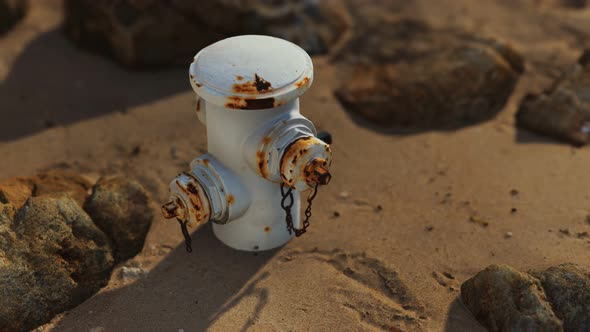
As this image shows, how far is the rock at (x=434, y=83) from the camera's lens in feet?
17.7

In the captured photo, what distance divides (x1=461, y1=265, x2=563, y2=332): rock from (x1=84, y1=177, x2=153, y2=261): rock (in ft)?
6.88

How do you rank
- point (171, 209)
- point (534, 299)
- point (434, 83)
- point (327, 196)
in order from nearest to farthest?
1. point (534, 299)
2. point (171, 209)
3. point (327, 196)
4. point (434, 83)

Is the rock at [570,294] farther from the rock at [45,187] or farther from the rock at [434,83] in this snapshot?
the rock at [45,187]

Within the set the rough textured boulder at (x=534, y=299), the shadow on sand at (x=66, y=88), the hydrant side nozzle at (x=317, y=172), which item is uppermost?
the hydrant side nozzle at (x=317, y=172)

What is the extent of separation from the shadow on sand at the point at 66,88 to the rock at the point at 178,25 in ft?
0.60

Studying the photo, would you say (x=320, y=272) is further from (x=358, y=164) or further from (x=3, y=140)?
(x=3, y=140)

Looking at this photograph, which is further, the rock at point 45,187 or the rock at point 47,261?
the rock at point 45,187

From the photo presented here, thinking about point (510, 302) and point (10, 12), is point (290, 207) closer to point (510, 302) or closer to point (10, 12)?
point (510, 302)

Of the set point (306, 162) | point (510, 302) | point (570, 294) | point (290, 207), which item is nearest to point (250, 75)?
point (306, 162)

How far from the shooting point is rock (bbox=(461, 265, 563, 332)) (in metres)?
3.26

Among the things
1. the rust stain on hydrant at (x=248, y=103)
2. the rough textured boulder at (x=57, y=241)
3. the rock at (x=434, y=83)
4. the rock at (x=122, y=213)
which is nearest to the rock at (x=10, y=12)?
the rough textured boulder at (x=57, y=241)

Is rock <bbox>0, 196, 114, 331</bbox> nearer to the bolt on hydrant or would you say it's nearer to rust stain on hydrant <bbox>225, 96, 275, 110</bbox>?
the bolt on hydrant

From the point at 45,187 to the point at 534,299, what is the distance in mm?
3052

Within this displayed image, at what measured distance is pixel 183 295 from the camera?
3.75 m
